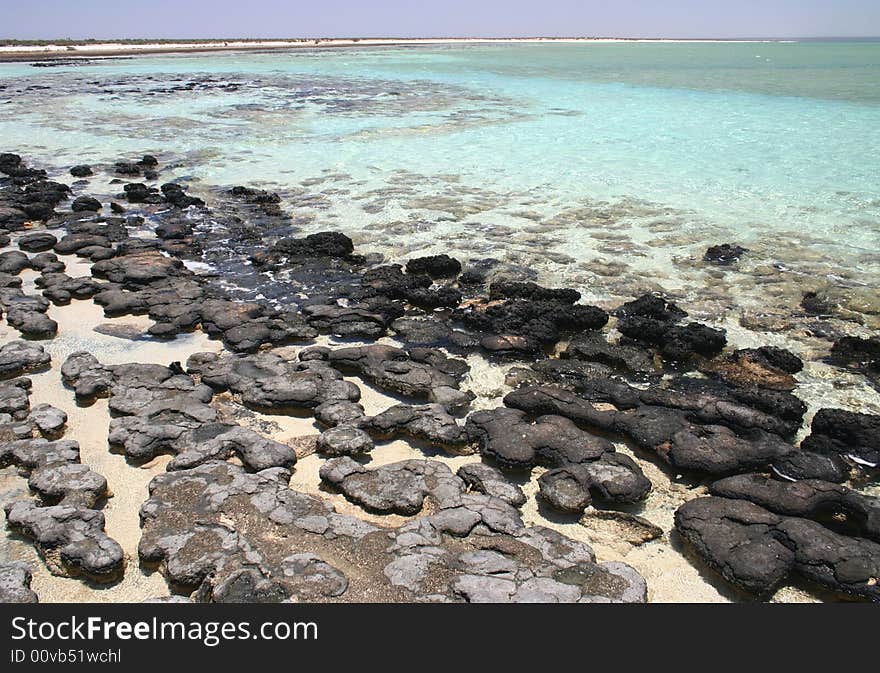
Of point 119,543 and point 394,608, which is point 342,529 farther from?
point 119,543

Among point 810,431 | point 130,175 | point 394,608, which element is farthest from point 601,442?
point 130,175

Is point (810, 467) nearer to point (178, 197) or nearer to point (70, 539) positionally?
point (70, 539)

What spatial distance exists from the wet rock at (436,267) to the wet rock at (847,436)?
3887 millimetres

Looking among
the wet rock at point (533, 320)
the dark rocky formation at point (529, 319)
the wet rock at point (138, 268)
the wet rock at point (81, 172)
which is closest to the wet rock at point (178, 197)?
the wet rock at point (81, 172)

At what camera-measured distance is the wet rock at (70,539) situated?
3045 millimetres

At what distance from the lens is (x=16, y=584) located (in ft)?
9.50

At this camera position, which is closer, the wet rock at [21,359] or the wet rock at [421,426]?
the wet rock at [421,426]

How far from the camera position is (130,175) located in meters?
12.1

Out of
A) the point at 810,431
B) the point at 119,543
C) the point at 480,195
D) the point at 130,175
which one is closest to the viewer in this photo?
the point at 119,543

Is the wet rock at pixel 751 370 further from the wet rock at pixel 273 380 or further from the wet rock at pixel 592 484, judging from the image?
the wet rock at pixel 273 380

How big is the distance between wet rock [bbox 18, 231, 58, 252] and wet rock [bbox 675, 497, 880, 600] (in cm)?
789

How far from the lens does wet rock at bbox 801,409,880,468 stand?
4.02 metres

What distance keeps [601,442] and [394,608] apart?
1.86 meters

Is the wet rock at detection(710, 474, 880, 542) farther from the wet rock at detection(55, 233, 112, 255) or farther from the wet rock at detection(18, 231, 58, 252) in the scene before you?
the wet rock at detection(18, 231, 58, 252)
